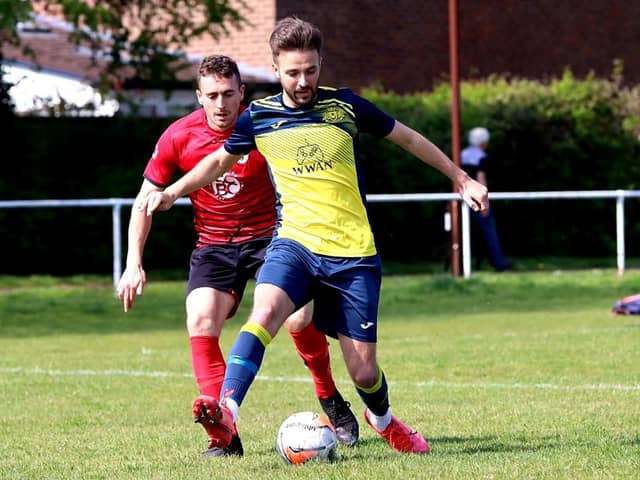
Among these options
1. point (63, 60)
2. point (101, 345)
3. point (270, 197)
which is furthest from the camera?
point (63, 60)

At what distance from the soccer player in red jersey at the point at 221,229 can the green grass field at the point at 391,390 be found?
18.9 inches

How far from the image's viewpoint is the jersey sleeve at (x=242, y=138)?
7113 mm

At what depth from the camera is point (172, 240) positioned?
22.9 meters

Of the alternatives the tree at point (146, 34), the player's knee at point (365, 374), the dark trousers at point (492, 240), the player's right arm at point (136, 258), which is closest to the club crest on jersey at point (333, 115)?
the player's right arm at point (136, 258)

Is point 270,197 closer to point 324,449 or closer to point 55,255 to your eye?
point 324,449

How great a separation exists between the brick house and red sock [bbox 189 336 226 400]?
2064cm

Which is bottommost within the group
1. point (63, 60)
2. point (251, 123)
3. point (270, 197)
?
point (63, 60)

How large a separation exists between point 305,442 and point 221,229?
1.63m

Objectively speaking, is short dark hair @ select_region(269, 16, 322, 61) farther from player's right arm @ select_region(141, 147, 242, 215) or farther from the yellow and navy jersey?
player's right arm @ select_region(141, 147, 242, 215)

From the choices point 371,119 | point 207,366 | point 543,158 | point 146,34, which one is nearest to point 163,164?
point 207,366

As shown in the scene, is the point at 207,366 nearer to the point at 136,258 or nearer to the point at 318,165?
the point at 136,258

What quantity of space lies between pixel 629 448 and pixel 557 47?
29.0 m

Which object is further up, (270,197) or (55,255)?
(270,197)

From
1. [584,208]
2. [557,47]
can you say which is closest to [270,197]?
[584,208]
